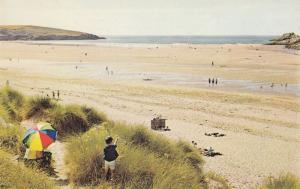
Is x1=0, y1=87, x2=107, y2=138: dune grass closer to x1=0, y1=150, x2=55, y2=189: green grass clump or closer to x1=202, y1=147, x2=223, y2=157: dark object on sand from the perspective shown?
x1=202, y1=147, x2=223, y2=157: dark object on sand

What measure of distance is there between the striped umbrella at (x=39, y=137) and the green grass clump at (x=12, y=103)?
6682 mm

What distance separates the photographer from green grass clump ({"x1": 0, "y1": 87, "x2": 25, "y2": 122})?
700 inches

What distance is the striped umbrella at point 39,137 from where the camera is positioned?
11.0 m

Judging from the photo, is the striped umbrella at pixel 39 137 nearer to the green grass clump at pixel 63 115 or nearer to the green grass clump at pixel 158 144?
the green grass clump at pixel 158 144

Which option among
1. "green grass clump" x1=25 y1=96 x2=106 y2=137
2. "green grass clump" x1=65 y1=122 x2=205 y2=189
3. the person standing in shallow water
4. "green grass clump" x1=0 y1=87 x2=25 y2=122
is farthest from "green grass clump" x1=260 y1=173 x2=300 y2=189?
"green grass clump" x1=0 y1=87 x2=25 y2=122

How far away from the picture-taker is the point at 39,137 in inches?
435

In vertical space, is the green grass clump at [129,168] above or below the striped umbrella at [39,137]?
below

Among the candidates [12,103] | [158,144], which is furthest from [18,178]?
[12,103]

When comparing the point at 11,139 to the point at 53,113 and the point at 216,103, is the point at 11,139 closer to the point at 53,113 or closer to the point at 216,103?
the point at 53,113

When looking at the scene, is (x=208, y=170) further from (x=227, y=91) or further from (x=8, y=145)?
(x=227, y=91)

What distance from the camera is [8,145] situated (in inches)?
479

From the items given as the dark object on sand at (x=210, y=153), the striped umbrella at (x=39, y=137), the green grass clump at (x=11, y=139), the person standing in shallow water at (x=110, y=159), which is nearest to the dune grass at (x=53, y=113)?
the green grass clump at (x=11, y=139)

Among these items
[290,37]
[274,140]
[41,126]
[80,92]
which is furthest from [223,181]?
[290,37]

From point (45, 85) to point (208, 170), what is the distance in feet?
83.3
